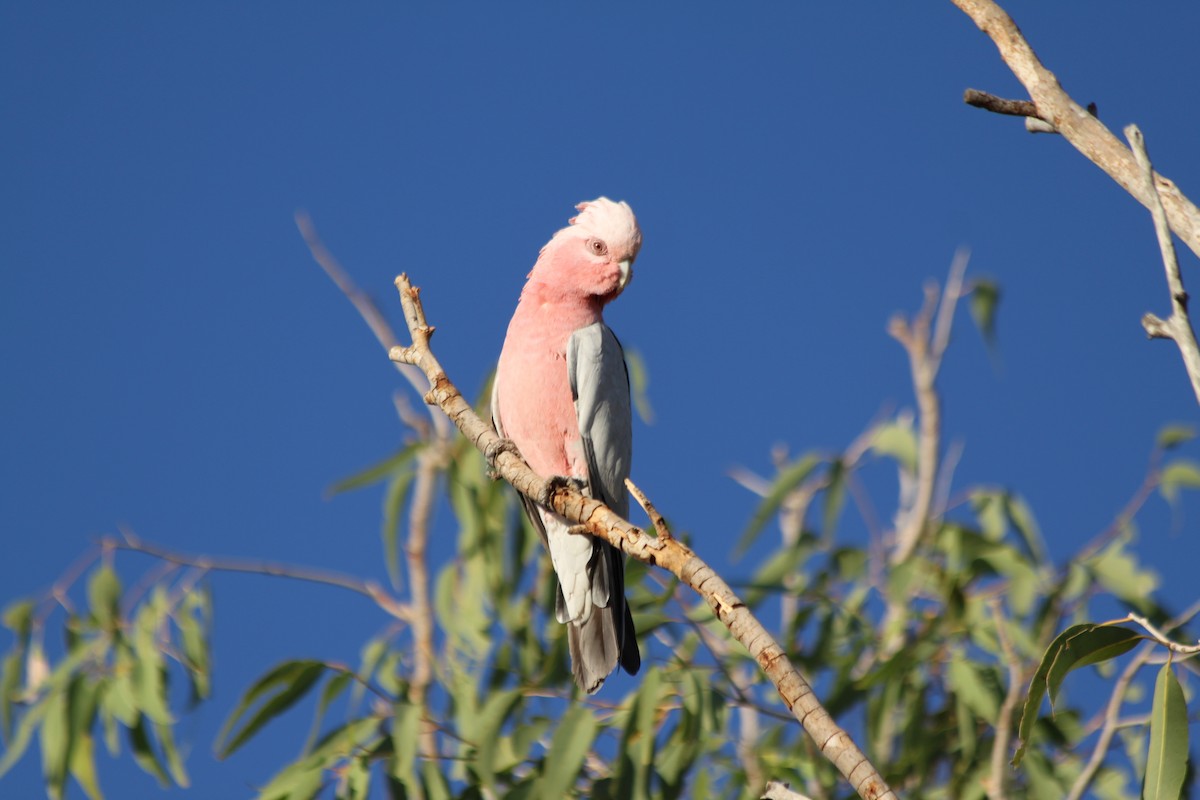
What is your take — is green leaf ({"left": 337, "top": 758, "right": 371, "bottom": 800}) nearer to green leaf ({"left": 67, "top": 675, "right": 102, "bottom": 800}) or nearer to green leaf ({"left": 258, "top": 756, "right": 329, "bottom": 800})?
green leaf ({"left": 258, "top": 756, "right": 329, "bottom": 800})

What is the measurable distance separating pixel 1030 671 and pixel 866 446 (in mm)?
1206

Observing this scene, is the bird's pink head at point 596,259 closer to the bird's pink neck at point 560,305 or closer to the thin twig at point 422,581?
the bird's pink neck at point 560,305

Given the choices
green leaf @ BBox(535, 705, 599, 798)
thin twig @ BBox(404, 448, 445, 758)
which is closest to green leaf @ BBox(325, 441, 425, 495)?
thin twig @ BBox(404, 448, 445, 758)

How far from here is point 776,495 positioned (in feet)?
14.0

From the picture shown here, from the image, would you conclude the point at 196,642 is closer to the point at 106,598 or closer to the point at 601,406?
the point at 106,598

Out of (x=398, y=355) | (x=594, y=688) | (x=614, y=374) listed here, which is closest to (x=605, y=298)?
(x=614, y=374)

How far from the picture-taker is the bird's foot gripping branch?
1859 mm

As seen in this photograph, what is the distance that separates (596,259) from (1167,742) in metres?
1.84

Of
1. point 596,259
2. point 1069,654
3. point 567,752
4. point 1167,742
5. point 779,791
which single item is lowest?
point 1167,742

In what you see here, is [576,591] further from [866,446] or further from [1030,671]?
[866,446]

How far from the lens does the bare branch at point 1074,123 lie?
199 centimetres

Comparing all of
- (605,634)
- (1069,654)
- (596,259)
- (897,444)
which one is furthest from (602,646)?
(897,444)

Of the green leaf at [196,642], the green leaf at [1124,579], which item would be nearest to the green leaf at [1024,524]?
the green leaf at [1124,579]

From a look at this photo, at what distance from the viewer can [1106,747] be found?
2.95 m
